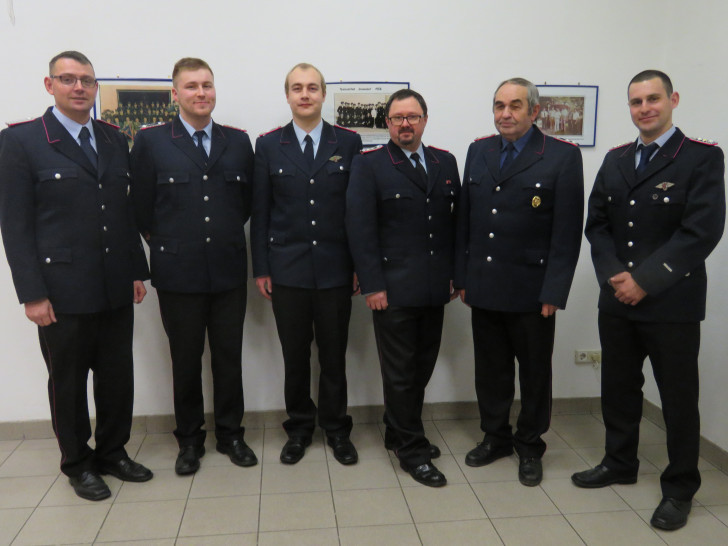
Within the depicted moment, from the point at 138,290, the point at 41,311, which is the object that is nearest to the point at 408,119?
the point at 138,290

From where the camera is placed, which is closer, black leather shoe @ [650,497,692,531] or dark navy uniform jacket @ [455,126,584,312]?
black leather shoe @ [650,497,692,531]

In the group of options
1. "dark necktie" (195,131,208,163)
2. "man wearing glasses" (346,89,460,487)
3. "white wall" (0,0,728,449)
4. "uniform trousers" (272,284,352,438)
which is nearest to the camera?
"man wearing glasses" (346,89,460,487)

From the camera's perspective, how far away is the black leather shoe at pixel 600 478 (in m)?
2.54

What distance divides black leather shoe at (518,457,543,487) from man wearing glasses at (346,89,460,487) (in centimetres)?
36

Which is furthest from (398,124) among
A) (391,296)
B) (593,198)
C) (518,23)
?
(518,23)

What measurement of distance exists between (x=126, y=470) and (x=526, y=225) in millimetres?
2064

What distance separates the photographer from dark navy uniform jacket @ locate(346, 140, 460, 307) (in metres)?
2.50

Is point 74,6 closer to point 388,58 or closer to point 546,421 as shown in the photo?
point 388,58

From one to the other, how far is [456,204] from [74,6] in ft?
6.82

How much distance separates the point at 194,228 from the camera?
2580 millimetres

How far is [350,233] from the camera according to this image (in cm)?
252

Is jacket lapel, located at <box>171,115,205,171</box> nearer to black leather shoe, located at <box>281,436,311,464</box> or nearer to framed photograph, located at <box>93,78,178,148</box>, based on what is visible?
framed photograph, located at <box>93,78,178,148</box>

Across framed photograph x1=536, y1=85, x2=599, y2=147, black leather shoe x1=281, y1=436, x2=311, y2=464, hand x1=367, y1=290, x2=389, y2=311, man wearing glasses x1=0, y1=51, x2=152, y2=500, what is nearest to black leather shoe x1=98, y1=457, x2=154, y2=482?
man wearing glasses x1=0, y1=51, x2=152, y2=500

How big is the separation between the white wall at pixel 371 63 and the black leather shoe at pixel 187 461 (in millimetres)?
511
